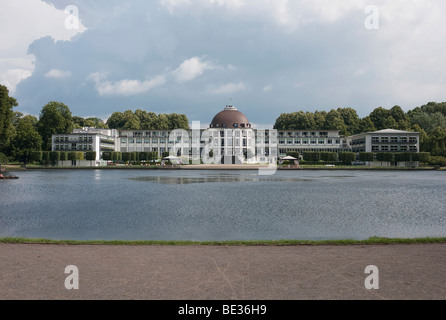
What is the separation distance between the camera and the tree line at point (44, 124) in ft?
258

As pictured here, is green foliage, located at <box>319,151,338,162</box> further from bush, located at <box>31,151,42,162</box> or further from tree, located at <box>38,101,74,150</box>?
tree, located at <box>38,101,74,150</box>

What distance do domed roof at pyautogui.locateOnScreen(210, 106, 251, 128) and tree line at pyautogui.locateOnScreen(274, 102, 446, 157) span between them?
75.2ft

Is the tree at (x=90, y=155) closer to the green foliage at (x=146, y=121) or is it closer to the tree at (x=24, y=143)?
the tree at (x=24, y=143)

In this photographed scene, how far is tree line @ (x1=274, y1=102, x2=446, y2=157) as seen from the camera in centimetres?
12519

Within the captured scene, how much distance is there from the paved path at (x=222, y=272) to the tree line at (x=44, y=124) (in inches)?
2990

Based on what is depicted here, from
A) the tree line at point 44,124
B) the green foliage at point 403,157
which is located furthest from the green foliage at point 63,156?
the green foliage at point 403,157

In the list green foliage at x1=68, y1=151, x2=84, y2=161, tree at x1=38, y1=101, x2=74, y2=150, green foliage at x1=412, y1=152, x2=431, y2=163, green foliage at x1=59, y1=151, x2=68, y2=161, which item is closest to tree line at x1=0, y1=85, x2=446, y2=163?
tree at x1=38, y1=101, x2=74, y2=150

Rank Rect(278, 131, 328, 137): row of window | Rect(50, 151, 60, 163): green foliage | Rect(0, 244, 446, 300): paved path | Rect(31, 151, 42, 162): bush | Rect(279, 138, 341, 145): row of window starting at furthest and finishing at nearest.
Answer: Rect(278, 131, 328, 137): row of window
Rect(279, 138, 341, 145): row of window
Rect(50, 151, 60, 163): green foliage
Rect(31, 151, 42, 162): bush
Rect(0, 244, 446, 300): paved path

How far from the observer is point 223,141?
121m

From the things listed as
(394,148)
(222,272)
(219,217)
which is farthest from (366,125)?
(222,272)

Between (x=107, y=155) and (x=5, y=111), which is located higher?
(x=5, y=111)

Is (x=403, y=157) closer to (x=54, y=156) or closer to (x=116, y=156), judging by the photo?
(x=116, y=156)

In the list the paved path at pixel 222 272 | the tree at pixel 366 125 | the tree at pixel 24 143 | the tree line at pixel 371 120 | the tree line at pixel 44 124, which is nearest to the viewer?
the paved path at pixel 222 272

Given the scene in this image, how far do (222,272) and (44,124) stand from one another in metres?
116
